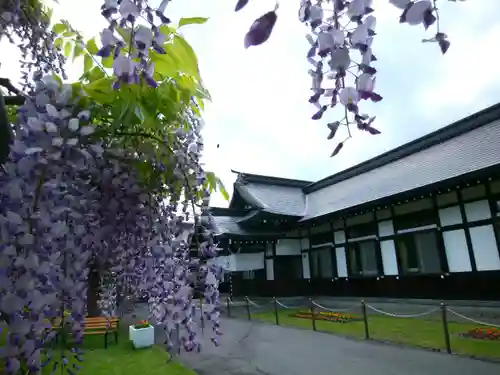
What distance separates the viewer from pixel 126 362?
24.4 feet

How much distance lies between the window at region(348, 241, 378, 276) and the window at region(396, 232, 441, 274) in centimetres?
138

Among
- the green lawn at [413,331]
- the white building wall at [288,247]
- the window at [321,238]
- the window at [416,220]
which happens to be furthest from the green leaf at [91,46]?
the white building wall at [288,247]

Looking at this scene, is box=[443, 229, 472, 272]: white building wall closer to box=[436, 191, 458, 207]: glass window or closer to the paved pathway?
box=[436, 191, 458, 207]: glass window

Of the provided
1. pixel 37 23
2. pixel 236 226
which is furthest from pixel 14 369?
pixel 236 226

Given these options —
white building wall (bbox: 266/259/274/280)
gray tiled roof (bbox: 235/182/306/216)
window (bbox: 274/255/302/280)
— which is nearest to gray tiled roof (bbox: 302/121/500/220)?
gray tiled roof (bbox: 235/182/306/216)

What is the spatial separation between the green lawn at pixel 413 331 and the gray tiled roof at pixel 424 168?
4470 millimetres

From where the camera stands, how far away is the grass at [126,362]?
22.0ft

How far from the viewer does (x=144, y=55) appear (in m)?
1.08

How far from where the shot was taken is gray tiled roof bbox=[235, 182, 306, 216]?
20188 millimetres

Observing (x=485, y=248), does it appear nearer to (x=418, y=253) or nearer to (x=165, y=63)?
(x=418, y=253)

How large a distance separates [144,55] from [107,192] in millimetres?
1038

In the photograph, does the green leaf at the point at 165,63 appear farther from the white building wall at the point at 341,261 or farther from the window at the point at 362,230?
the white building wall at the point at 341,261

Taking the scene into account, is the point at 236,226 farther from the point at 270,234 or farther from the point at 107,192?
the point at 107,192

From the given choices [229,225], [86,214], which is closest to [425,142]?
[229,225]
